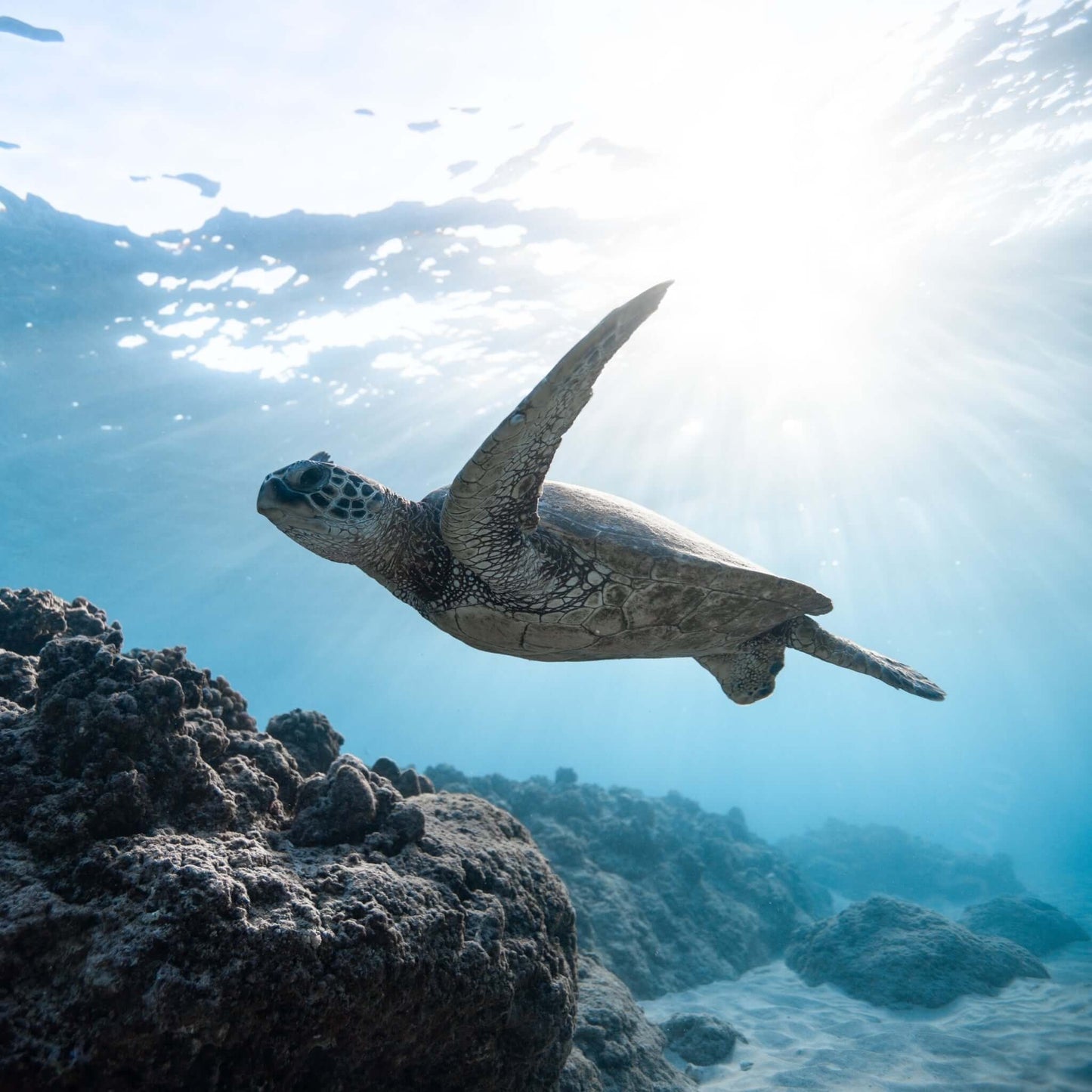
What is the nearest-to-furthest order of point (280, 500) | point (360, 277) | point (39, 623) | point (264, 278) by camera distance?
point (280, 500)
point (39, 623)
point (264, 278)
point (360, 277)

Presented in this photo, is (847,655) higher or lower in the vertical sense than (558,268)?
lower

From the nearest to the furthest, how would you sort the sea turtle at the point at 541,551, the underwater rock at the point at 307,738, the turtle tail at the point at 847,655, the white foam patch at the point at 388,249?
Result: 1. the sea turtle at the point at 541,551
2. the underwater rock at the point at 307,738
3. the turtle tail at the point at 847,655
4. the white foam patch at the point at 388,249

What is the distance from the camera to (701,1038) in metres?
6.14

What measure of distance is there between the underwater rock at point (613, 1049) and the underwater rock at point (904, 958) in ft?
15.7

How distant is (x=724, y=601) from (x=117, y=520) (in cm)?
3001

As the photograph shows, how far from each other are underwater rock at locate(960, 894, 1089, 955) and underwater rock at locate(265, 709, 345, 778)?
14.5m

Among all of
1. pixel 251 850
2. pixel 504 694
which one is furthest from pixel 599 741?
pixel 251 850

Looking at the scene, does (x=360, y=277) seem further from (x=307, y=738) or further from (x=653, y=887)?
(x=653, y=887)

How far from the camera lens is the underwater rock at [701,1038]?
6023mm

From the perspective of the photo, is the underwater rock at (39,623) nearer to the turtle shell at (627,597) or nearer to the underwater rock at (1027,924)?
the turtle shell at (627,597)

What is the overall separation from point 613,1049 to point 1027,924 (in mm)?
13653

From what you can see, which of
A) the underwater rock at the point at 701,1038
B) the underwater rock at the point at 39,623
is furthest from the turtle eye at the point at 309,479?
the underwater rock at the point at 701,1038

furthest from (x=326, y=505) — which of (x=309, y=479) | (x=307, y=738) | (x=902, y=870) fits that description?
(x=902, y=870)

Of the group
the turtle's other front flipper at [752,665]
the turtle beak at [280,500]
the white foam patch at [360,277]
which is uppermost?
the white foam patch at [360,277]
